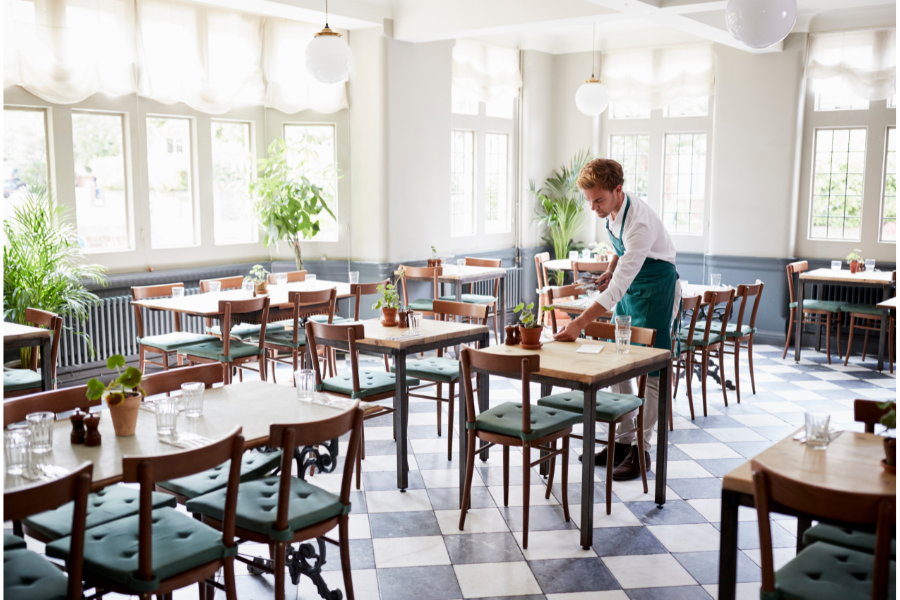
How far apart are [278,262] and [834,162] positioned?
5.78m

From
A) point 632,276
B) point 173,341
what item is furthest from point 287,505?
point 173,341

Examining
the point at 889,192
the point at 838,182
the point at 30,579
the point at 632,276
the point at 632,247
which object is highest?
the point at 838,182

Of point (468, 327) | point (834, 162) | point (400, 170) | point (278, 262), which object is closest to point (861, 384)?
point (834, 162)

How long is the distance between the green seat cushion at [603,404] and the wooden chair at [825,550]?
146 cm

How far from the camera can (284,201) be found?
7383 mm

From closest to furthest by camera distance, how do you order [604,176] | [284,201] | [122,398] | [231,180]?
[122,398], [604,176], [284,201], [231,180]

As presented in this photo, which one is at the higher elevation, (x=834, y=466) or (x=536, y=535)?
(x=834, y=466)

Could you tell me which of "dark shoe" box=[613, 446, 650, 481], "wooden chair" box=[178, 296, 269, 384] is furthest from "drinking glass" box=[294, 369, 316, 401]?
"wooden chair" box=[178, 296, 269, 384]

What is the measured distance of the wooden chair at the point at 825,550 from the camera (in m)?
1.93

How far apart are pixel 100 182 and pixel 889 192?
746 centimetres

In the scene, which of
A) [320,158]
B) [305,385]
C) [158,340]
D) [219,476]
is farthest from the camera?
[320,158]

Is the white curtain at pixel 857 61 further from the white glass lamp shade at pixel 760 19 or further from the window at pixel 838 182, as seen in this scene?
the white glass lamp shade at pixel 760 19

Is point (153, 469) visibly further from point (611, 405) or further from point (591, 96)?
point (591, 96)

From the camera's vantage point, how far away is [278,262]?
26.0 ft
